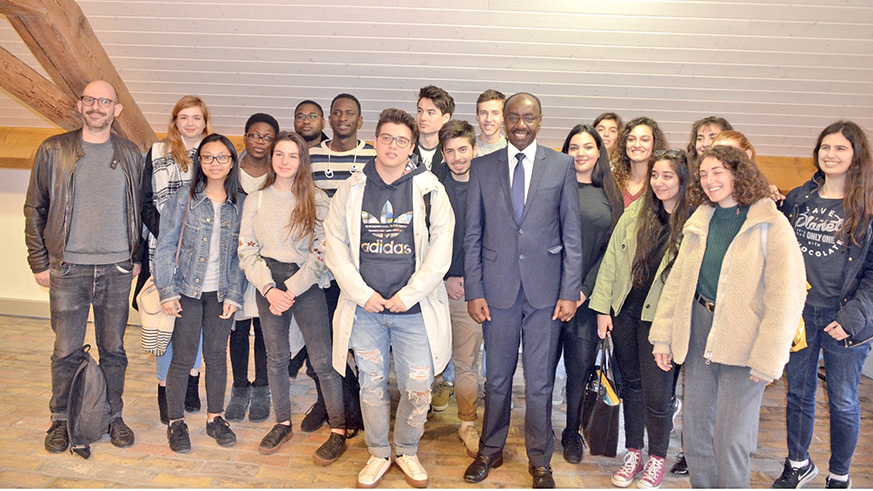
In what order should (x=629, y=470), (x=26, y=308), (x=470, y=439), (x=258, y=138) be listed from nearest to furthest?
(x=629, y=470)
(x=470, y=439)
(x=258, y=138)
(x=26, y=308)

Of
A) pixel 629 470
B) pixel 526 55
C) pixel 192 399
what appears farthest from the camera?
pixel 526 55

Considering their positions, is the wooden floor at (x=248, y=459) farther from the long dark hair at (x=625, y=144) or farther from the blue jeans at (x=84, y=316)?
the long dark hair at (x=625, y=144)

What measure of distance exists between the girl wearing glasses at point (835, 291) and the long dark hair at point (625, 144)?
2.29 ft

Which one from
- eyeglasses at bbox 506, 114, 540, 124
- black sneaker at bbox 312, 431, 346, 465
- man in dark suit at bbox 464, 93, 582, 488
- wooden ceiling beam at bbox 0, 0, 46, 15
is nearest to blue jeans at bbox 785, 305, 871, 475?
man in dark suit at bbox 464, 93, 582, 488

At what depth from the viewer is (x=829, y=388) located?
2678mm

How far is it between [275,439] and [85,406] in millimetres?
964

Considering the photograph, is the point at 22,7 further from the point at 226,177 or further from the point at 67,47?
the point at 226,177

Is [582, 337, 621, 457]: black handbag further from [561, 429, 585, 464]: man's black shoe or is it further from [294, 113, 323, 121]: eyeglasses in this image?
[294, 113, 323, 121]: eyeglasses

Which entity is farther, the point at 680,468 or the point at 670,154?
the point at 680,468

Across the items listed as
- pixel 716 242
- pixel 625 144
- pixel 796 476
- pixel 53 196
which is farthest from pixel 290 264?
pixel 796 476

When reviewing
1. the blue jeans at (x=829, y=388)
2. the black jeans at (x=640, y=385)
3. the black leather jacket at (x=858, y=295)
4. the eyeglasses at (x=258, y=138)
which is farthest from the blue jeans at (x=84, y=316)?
the black leather jacket at (x=858, y=295)

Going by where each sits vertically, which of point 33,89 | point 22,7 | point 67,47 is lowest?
point 33,89

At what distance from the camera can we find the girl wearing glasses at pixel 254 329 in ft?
10.2

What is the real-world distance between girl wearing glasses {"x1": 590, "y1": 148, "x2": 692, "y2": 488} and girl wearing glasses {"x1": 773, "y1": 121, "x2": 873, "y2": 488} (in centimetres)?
68
